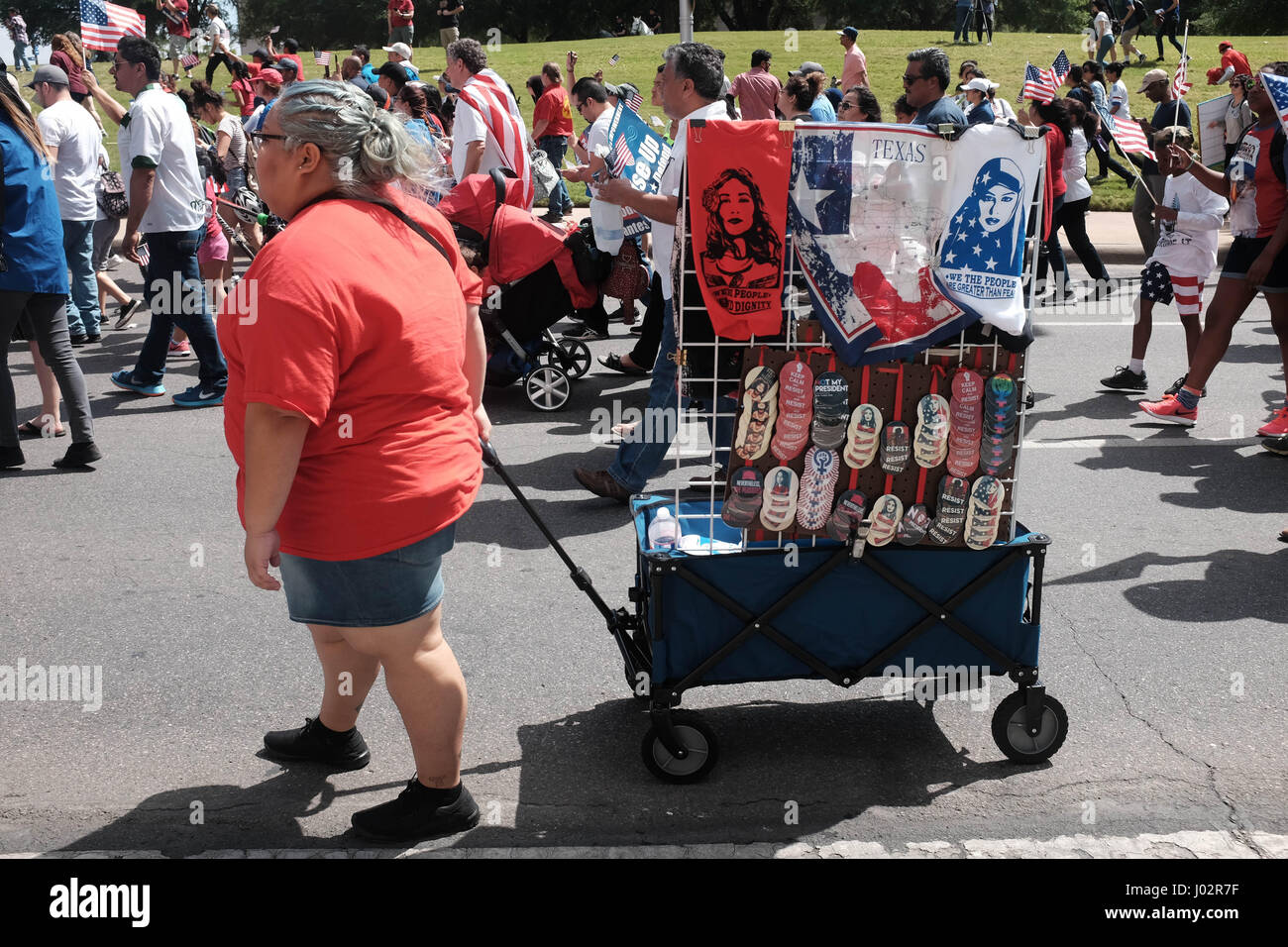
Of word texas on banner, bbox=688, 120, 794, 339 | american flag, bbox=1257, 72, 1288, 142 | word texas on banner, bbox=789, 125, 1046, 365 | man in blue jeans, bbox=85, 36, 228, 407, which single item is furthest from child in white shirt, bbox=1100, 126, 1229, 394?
man in blue jeans, bbox=85, 36, 228, 407

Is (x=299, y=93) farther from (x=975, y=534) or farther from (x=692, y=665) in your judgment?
(x=975, y=534)

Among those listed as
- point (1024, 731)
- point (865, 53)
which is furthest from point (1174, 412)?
point (865, 53)

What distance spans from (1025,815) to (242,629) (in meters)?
2.79

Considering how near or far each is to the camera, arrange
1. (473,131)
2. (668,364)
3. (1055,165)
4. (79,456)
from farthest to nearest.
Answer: (1055,165), (473,131), (79,456), (668,364)

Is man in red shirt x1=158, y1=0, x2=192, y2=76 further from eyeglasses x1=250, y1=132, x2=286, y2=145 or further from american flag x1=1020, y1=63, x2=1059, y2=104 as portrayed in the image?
eyeglasses x1=250, y1=132, x2=286, y2=145

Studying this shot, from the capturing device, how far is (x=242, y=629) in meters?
4.52

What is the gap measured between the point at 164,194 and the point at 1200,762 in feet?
20.4

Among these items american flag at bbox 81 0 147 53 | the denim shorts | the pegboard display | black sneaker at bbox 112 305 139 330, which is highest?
american flag at bbox 81 0 147 53

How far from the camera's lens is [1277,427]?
6805 millimetres

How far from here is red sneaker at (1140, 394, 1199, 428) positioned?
709cm

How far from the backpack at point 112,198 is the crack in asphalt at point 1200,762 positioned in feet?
27.2

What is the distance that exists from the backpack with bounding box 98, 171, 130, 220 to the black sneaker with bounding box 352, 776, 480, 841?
8.03 metres

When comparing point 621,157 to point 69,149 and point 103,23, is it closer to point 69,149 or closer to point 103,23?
point 69,149

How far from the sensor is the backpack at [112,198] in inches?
385
